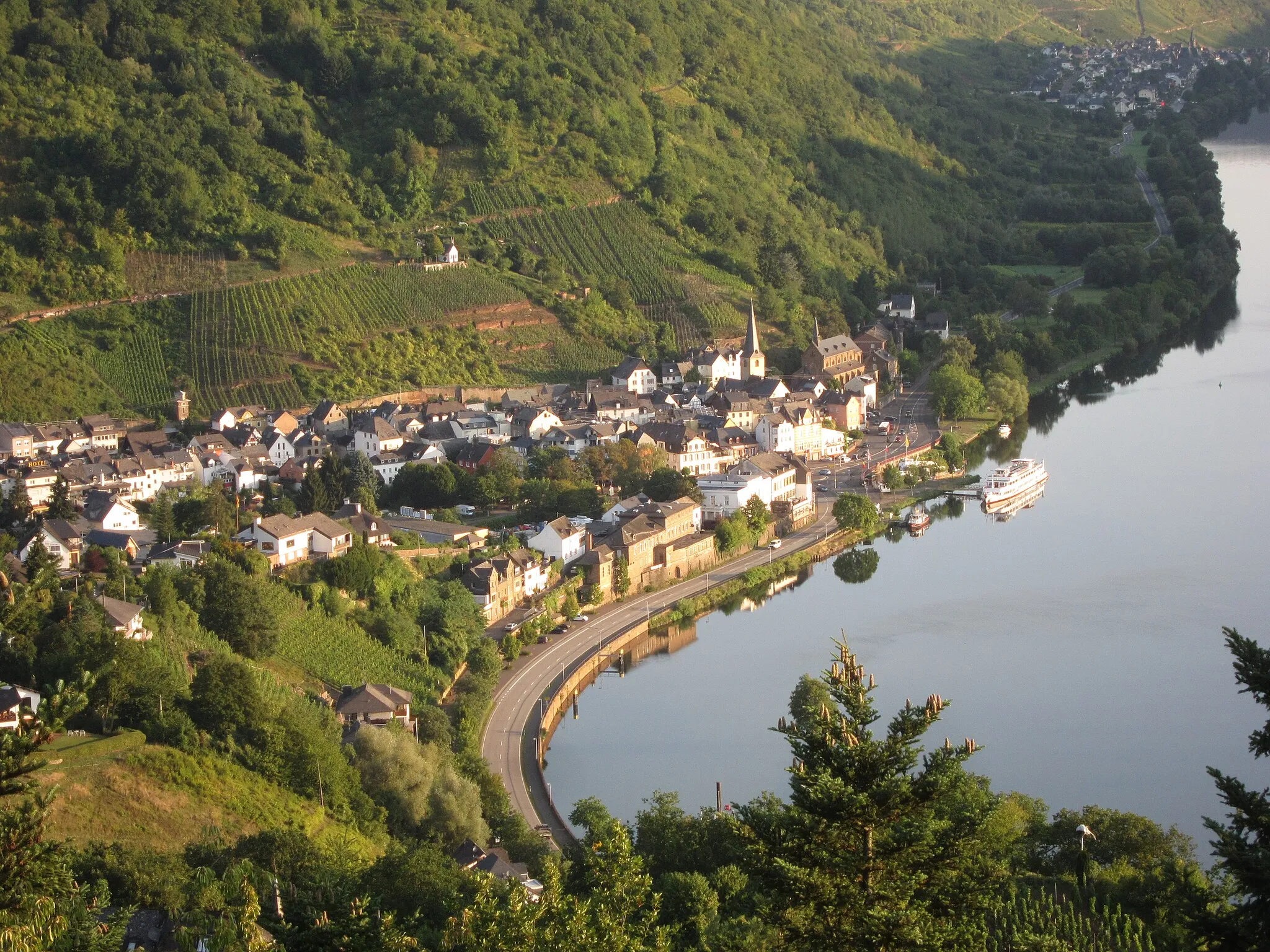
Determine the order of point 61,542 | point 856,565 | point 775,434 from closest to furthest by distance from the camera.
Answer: point 61,542
point 856,565
point 775,434

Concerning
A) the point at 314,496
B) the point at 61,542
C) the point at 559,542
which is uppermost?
the point at 314,496

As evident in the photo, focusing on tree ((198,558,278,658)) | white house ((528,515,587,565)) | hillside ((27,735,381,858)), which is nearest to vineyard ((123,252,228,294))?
white house ((528,515,587,565))

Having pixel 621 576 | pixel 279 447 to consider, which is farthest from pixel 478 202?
pixel 621 576

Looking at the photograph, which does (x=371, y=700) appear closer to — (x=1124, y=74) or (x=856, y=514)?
(x=856, y=514)

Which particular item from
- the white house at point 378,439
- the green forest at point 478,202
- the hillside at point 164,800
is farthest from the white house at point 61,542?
the green forest at point 478,202

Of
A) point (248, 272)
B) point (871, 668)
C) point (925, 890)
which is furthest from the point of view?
point (248, 272)

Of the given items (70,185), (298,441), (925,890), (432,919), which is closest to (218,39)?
(70,185)

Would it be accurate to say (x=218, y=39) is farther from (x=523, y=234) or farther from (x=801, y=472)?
(x=801, y=472)
